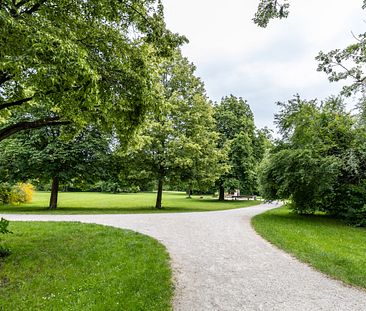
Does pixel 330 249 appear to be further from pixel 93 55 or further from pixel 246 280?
pixel 93 55

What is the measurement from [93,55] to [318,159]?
12.1m

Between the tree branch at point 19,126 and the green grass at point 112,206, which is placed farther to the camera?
the green grass at point 112,206

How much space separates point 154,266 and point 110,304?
6.97 feet

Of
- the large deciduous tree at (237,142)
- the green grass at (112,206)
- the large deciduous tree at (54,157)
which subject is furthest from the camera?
the large deciduous tree at (237,142)

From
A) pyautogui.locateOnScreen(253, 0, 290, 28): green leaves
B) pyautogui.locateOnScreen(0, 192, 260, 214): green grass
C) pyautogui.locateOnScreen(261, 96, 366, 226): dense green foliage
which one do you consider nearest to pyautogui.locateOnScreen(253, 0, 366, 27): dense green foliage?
pyautogui.locateOnScreen(253, 0, 290, 28): green leaves

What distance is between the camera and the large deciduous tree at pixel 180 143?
19.7 meters

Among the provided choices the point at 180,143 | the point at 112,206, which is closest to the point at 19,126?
the point at 180,143

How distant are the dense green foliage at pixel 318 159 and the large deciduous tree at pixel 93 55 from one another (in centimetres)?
1006

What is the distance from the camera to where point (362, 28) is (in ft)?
30.8

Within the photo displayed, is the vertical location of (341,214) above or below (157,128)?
below

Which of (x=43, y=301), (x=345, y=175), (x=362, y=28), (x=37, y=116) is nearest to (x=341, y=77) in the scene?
(x=362, y=28)

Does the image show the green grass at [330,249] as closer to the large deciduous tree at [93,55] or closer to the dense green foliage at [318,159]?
the dense green foliage at [318,159]

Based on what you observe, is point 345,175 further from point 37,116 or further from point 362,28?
point 37,116

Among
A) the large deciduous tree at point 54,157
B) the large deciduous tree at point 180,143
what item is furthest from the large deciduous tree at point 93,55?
the large deciduous tree at point 54,157
